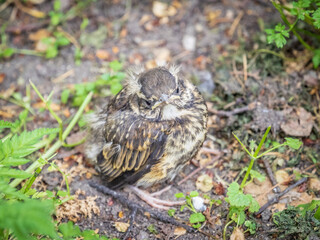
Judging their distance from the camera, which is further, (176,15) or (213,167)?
(176,15)

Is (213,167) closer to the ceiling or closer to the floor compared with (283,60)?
closer to the floor

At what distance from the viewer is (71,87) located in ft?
14.5

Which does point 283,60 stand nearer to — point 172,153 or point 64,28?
point 172,153

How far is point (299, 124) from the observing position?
3633 mm

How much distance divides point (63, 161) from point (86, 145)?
321 millimetres

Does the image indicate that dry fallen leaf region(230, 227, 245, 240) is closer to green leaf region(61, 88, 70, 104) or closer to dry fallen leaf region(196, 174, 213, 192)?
dry fallen leaf region(196, 174, 213, 192)

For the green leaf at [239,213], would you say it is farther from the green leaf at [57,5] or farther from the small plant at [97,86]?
the green leaf at [57,5]

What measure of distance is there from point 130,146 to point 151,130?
0.25 m

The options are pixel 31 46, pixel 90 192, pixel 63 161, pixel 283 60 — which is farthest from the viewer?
pixel 31 46

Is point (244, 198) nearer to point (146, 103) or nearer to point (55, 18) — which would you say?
point (146, 103)

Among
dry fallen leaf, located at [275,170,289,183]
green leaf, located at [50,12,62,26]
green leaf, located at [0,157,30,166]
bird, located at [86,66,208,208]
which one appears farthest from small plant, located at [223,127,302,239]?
green leaf, located at [50,12,62,26]

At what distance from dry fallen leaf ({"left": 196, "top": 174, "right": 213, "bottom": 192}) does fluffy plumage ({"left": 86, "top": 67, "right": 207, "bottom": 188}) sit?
302mm

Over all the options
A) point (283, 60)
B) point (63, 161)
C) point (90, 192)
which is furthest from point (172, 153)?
point (283, 60)

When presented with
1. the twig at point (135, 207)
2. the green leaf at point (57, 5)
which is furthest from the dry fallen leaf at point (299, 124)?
the green leaf at point (57, 5)
